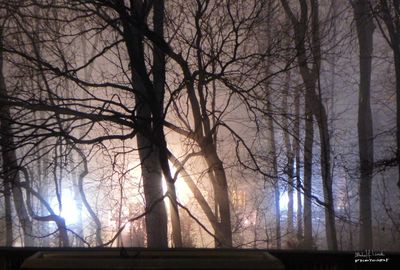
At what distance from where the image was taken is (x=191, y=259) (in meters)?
3.37

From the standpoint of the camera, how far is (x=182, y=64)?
8.82m

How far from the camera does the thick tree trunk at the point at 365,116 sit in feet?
43.1

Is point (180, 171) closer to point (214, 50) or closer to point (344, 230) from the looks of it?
point (214, 50)

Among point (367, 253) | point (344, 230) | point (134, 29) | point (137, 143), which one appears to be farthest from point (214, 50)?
point (344, 230)

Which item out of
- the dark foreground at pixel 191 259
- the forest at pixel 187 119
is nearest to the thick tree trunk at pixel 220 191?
the forest at pixel 187 119

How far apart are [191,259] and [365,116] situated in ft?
45.7

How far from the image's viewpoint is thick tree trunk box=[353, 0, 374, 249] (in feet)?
43.1

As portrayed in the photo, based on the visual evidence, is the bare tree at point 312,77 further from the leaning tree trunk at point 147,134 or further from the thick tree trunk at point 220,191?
the leaning tree trunk at point 147,134

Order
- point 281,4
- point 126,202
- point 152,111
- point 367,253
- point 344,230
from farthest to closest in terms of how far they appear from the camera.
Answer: point 344,230 < point 281,4 < point 126,202 < point 152,111 < point 367,253

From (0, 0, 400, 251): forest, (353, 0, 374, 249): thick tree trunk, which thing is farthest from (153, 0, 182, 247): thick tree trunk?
(353, 0, 374, 249): thick tree trunk

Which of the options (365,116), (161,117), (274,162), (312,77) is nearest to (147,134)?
(161,117)

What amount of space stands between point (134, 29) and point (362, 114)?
10.3m

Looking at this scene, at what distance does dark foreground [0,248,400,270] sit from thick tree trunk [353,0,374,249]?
792 centimetres

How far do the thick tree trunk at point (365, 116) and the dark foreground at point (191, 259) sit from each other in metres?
7.92
